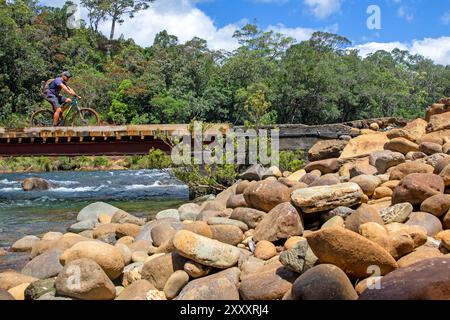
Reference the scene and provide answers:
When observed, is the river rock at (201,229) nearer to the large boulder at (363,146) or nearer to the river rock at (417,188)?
→ the river rock at (417,188)

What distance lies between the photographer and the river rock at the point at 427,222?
520 centimetres

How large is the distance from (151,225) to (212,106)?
36.9 metres

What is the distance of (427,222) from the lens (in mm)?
5277

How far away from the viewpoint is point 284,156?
Answer: 12773 millimetres

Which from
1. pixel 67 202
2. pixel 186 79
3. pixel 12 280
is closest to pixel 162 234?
pixel 12 280

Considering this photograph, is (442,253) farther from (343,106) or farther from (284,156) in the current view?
(343,106)

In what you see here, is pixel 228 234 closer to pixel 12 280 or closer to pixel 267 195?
pixel 267 195

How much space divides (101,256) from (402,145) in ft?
17.7

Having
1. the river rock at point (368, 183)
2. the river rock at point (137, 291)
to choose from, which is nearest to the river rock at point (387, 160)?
the river rock at point (368, 183)

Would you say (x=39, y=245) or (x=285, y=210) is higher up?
(x=285, y=210)

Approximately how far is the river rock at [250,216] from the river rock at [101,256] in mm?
1793

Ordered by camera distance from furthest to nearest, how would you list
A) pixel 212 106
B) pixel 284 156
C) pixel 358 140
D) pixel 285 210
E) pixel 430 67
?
pixel 430 67
pixel 212 106
pixel 284 156
pixel 358 140
pixel 285 210

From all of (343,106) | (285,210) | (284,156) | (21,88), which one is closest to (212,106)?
(343,106)
